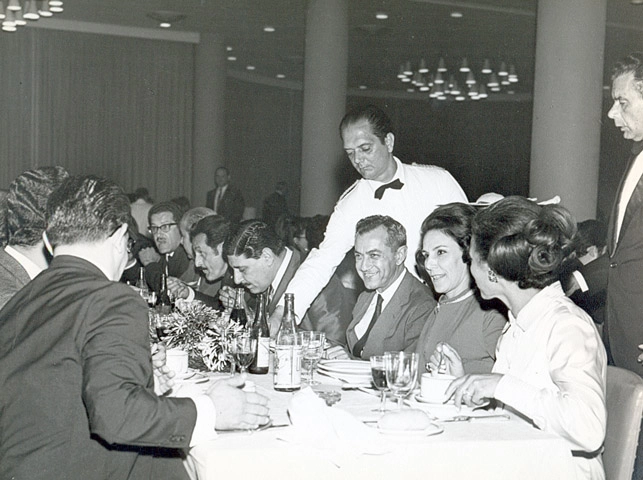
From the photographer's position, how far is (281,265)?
4180 millimetres

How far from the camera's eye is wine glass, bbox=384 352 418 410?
217 centimetres

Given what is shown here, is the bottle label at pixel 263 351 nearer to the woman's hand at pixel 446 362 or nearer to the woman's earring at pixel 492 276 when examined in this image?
the woman's hand at pixel 446 362

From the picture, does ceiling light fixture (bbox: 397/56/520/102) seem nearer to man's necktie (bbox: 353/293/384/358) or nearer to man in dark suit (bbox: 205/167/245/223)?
man in dark suit (bbox: 205/167/245/223)

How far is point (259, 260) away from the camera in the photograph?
408 centimetres

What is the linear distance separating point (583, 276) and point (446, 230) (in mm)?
875

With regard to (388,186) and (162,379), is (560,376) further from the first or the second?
(388,186)

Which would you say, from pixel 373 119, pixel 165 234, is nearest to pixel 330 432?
pixel 373 119

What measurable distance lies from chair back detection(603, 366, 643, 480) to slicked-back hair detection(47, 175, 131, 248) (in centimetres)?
155

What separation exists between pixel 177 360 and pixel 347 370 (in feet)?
2.02

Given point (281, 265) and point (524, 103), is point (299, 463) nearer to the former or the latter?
point (281, 265)

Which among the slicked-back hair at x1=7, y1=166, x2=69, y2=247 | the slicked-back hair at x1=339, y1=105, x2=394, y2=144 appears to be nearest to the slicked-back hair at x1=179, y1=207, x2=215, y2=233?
the slicked-back hair at x1=339, y1=105, x2=394, y2=144

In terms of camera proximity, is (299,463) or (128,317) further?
(299,463)

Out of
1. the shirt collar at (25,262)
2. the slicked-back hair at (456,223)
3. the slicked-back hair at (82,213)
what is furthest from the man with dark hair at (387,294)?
the slicked-back hair at (82,213)

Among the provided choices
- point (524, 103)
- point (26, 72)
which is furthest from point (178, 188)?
point (524, 103)
